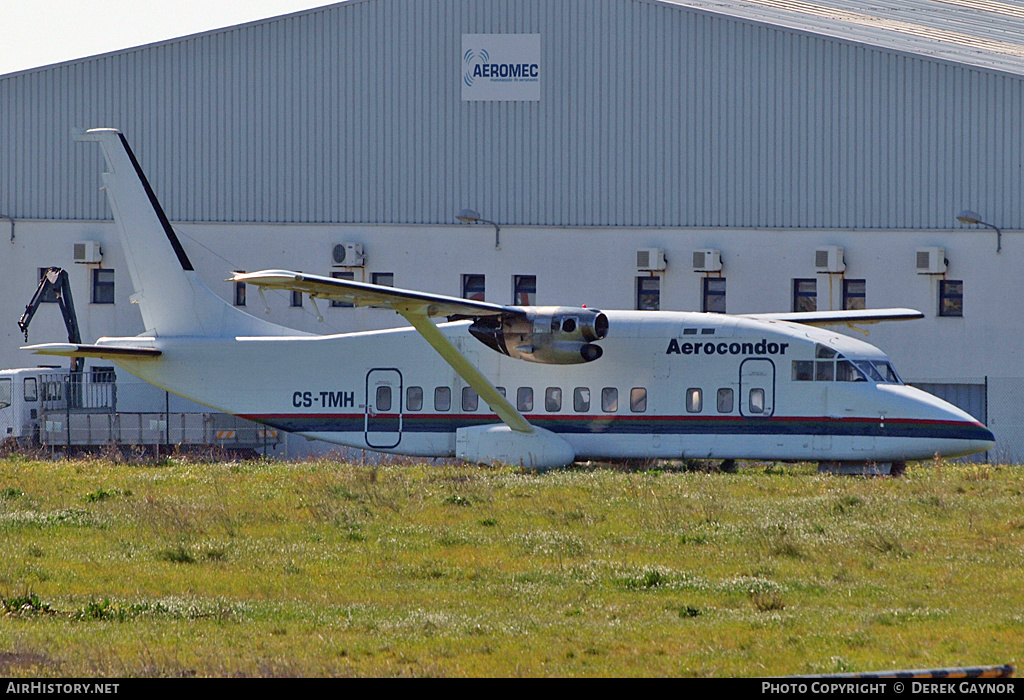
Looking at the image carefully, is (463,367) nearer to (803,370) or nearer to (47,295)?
(803,370)

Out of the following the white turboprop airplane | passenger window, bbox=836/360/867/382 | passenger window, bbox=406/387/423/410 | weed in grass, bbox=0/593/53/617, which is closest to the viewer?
weed in grass, bbox=0/593/53/617

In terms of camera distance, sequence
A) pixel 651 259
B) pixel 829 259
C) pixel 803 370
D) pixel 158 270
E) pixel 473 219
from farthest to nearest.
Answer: pixel 473 219 → pixel 651 259 → pixel 829 259 → pixel 158 270 → pixel 803 370

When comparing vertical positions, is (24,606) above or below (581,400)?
below

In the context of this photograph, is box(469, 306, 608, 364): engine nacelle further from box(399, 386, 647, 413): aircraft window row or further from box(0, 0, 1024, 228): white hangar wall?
box(0, 0, 1024, 228): white hangar wall

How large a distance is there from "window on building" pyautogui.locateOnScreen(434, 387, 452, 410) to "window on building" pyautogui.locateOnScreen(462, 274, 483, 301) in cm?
930

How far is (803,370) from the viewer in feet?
78.6

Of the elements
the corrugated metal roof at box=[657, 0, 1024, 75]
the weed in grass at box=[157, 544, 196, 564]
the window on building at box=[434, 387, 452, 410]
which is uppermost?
the corrugated metal roof at box=[657, 0, 1024, 75]

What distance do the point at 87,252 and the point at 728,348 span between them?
2076cm

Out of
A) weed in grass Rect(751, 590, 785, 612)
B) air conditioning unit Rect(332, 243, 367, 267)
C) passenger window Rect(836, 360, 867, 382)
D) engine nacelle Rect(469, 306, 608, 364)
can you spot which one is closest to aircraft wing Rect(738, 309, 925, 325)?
passenger window Rect(836, 360, 867, 382)

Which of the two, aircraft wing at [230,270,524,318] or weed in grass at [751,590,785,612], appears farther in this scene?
aircraft wing at [230,270,524,318]

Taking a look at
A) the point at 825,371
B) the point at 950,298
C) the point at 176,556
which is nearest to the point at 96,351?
the point at 176,556

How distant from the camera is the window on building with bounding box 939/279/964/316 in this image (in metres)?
32.8
